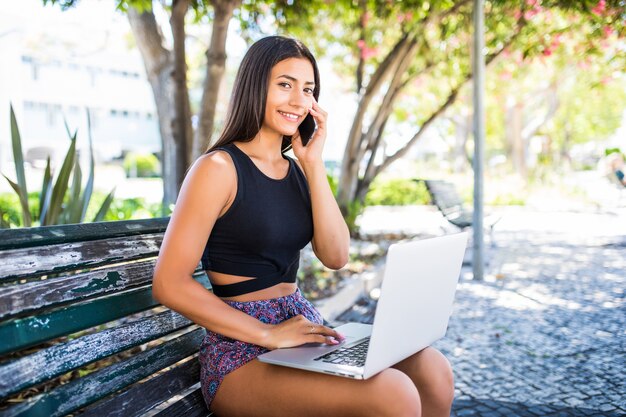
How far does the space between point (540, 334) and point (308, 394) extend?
365cm

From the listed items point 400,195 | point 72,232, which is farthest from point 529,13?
point 400,195

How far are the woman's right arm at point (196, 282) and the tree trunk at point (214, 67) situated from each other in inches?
140

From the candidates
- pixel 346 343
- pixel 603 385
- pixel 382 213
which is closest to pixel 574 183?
pixel 382 213

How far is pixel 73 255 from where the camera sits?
5.89 ft

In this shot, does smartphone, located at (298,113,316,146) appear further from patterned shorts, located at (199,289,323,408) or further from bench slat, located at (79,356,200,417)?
bench slat, located at (79,356,200,417)

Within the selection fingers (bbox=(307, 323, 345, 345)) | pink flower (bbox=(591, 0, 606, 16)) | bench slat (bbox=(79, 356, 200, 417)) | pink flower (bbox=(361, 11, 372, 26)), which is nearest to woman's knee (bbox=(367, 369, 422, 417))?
fingers (bbox=(307, 323, 345, 345))

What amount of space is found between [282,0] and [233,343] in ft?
18.3

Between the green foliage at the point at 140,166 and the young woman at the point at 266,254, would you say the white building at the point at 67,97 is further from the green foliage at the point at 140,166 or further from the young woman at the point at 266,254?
the young woman at the point at 266,254

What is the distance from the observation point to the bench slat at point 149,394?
1.80 m

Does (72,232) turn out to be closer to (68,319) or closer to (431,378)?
(68,319)

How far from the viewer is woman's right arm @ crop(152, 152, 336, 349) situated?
1.90 meters

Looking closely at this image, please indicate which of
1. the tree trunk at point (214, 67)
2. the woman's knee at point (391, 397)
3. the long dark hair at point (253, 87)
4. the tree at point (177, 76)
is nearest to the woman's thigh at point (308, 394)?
the woman's knee at point (391, 397)

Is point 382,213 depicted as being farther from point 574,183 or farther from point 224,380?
point 224,380

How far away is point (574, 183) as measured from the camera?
2048cm
